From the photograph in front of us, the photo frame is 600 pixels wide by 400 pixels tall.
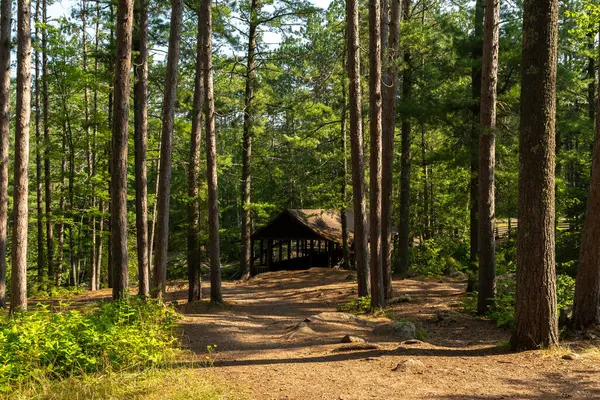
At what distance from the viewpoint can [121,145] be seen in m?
9.93

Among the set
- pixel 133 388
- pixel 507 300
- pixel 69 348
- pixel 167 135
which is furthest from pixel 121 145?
pixel 507 300

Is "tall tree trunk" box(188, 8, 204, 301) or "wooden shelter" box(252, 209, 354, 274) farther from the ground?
"tall tree trunk" box(188, 8, 204, 301)

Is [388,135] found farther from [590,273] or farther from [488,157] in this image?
[590,273]

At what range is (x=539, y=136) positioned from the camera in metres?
7.22

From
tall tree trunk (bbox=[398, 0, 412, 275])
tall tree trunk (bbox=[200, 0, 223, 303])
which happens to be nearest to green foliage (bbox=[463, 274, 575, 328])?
tall tree trunk (bbox=[398, 0, 412, 275])

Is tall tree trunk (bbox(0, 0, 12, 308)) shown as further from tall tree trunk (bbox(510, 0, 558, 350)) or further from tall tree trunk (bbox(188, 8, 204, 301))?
tall tree trunk (bbox(510, 0, 558, 350))

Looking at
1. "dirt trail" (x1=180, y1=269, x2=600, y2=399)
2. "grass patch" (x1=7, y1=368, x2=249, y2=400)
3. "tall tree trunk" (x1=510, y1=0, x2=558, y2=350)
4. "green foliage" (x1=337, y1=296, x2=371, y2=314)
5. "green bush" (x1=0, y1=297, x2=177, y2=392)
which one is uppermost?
"tall tree trunk" (x1=510, y1=0, x2=558, y2=350)

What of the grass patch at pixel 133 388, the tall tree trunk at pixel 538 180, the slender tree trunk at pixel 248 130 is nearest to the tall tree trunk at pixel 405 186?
the slender tree trunk at pixel 248 130

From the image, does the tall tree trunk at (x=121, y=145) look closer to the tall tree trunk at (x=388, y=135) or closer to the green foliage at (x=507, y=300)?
the tall tree trunk at (x=388, y=135)

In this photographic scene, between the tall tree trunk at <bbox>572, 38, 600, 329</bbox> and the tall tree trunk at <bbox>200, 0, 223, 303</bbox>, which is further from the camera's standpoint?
the tall tree trunk at <bbox>200, 0, 223, 303</bbox>

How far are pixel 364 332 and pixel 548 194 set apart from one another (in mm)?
4504

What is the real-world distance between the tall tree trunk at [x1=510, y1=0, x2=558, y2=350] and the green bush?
538cm

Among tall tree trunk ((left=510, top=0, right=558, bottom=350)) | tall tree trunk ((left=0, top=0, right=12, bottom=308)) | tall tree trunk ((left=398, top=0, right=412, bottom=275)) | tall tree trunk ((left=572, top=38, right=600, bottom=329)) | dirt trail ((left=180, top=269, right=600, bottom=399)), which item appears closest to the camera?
dirt trail ((left=180, top=269, right=600, bottom=399))

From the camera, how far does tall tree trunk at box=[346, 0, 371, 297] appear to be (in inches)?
503
